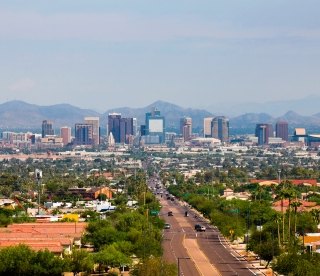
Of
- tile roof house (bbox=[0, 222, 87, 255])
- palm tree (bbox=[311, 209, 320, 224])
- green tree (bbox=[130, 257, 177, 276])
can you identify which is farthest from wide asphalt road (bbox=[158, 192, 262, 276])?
palm tree (bbox=[311, 209, 320, 224])

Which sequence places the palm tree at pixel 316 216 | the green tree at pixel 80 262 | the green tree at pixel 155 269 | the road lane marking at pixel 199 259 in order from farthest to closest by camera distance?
1. the palm tree at pixel 316 216
2. the road lane marking at pixel 199 259
3. the green tree at pixel 80 262
4. the green tree at pixel 155 269

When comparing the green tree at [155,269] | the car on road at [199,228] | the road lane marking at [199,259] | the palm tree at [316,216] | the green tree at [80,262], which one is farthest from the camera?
the car on road at [199,228]

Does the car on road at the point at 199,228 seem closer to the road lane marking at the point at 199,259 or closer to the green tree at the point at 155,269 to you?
the road lane marking at the point at 199,259

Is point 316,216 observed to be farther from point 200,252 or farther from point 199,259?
point 199,259

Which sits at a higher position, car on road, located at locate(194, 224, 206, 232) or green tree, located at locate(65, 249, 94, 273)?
green tree, located at locate(65, 249, 94, 273)

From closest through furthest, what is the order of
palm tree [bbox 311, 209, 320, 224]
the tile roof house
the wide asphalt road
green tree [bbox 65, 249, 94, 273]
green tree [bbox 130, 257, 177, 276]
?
green tree [bbox 130, 257, 177, 276] < green tree [bbox 65, 249, 94, 273] < the wide asphalt road < the tile roof house < palm tree [bbox 311, 209, 320, 224]

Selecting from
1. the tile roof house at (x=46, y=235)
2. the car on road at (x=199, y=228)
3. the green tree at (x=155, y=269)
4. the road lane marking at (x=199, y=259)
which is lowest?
the car on road at (x=199, y=228)

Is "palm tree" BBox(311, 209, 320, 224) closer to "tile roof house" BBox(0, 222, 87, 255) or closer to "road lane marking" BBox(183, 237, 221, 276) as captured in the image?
"road lane marking" BBox(183, 237, 221, 276)

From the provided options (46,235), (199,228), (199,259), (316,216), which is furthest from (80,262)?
(199,228)

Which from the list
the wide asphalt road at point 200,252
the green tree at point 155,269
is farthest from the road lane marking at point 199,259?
the green tree at point 155,269

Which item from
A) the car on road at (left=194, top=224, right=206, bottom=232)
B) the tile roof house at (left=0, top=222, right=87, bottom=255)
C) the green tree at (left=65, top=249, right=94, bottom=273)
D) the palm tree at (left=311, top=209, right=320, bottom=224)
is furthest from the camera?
the car on road at (left=194, top=224, right=206, bottom=232)

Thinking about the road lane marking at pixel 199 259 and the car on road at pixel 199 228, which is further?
the car on road at pixel 199 228

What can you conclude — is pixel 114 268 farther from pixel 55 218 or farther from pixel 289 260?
pixel 55 218

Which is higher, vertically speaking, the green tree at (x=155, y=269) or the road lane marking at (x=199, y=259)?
the green tree at (x=155, y=269)
